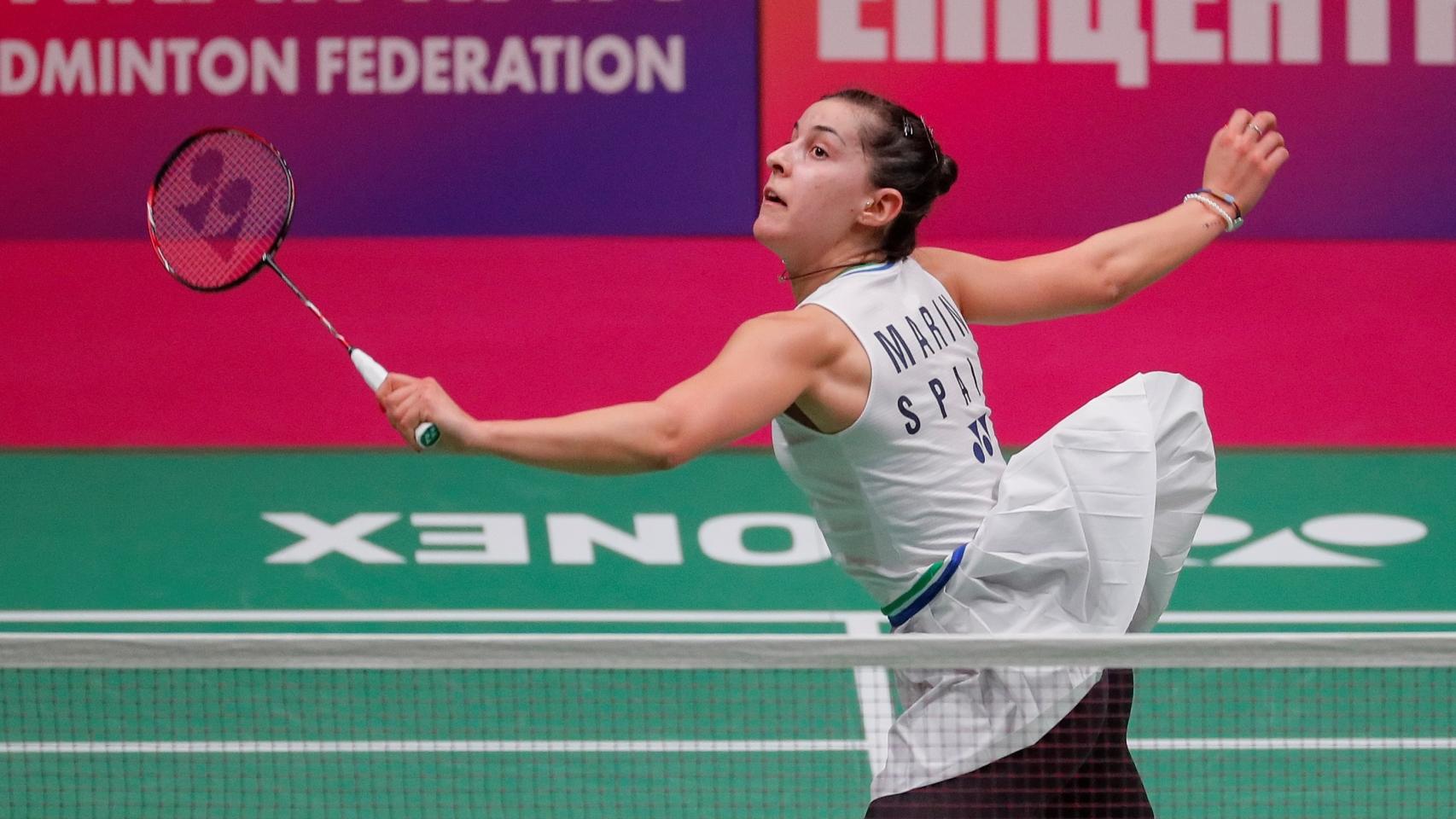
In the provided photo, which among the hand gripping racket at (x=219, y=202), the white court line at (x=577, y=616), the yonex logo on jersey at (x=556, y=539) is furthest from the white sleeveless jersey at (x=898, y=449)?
Answer: the yonex logo on jersey at (x=556, y=539)

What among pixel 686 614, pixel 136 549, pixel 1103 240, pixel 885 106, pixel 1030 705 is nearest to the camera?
pixel 1030 705

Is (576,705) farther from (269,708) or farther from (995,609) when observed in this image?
(995,609)

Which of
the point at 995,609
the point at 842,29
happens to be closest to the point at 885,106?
the point at 995,609

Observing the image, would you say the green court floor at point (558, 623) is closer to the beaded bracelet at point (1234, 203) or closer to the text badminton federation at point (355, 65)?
the beaded bracelet at point (1234, 203)

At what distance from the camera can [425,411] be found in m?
2.39

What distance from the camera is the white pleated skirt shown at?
8.77ft

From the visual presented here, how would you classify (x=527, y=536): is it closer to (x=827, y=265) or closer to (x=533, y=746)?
(x=533, y=746)

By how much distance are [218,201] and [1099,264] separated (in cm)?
186

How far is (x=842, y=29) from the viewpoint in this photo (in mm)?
7480

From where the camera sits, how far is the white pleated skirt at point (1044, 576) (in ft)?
Result: 8.77

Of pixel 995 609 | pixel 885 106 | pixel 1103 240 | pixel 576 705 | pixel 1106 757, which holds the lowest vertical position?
pixel 576 705

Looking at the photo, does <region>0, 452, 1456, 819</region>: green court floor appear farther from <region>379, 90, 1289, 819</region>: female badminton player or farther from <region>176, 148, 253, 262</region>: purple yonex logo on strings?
<region>176, 148, 253, 262</region>: purple yonex logo on strings

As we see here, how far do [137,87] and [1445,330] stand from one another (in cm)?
539

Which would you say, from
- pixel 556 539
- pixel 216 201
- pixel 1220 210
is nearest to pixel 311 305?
pixel 216 201
